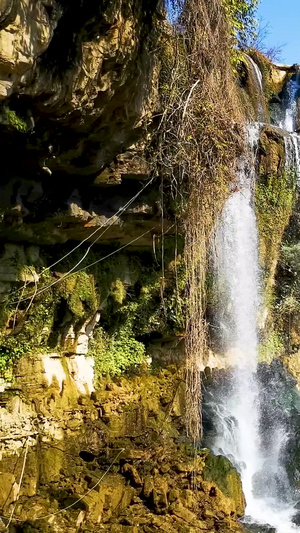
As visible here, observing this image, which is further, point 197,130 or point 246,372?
point 246,372

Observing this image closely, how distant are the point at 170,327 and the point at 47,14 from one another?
5160 millimetres

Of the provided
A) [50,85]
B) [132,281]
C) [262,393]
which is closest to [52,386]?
[132,281]

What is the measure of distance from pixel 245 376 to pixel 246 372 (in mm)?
122

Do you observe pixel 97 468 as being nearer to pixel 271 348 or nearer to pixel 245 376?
pixel 245 376

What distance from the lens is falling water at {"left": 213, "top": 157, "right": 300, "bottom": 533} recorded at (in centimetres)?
755

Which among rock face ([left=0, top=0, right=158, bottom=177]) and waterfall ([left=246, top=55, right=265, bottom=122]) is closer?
rock face ([left=0, top=0, right=158, bottom=177])

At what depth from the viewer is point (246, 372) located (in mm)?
10406

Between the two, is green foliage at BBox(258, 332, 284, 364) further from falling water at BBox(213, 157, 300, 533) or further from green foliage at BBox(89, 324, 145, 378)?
green foliage at BBox(89, 324, 145, 378)

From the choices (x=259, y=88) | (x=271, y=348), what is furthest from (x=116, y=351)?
(x=259, y=88)

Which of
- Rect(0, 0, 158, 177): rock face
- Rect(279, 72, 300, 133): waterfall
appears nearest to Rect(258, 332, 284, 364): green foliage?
Rect(279, 72, 300, 133): waterfall

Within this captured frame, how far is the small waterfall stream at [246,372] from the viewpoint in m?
7.52

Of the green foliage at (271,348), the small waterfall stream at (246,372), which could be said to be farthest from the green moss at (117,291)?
the green foliage at (271,348)

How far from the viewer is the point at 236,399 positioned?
9.69 metres

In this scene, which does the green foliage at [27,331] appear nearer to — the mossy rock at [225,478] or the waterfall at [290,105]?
the mossy rock at [225,478]
